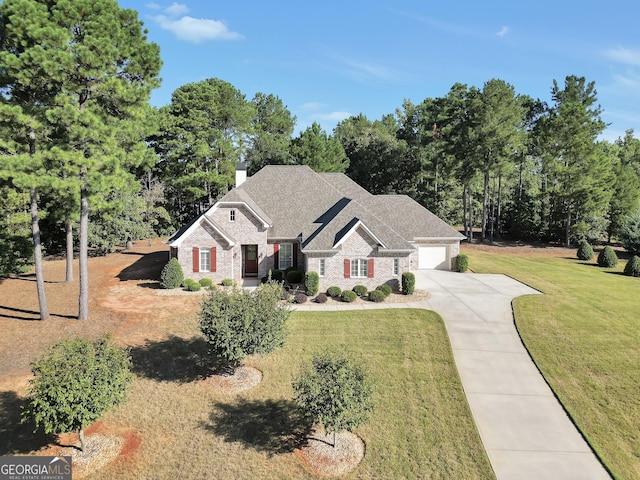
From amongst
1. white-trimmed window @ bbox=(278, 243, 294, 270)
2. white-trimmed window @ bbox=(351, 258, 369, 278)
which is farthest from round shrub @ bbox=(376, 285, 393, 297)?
white-trimmed window @ bbox=(278, 243, 294, 270)

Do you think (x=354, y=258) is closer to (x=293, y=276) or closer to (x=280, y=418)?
(x=293, y=276)

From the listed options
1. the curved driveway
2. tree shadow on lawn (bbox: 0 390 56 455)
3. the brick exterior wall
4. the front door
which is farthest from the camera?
the front door

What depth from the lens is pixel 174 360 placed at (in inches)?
653

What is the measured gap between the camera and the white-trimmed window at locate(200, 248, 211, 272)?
88.0 feet

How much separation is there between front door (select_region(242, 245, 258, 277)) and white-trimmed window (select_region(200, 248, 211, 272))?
9.73 feet

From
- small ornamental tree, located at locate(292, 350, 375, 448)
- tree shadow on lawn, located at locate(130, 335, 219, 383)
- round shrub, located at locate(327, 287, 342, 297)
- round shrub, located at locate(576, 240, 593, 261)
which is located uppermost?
round shrub, located at locate(576, 240, 593, 261)

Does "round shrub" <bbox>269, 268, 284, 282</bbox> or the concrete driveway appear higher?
"round shrub" <bbox>269, 268, 284, 282</bbox>

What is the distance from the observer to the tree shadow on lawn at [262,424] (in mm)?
11674

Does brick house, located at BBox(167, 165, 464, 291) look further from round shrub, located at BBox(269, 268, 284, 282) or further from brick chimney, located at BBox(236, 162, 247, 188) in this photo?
round shrub, located at BBox(269, 268, 284, 282)

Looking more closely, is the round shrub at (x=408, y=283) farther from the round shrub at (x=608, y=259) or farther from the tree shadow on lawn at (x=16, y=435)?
the round shrub at (x=608, y=259)

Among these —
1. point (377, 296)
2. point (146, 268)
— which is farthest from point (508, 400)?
point (146, 268)

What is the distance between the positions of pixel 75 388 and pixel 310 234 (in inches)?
785

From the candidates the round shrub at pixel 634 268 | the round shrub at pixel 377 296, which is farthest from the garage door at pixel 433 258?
the round shrub at pixel 634 268

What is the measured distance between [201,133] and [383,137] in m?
29.1
